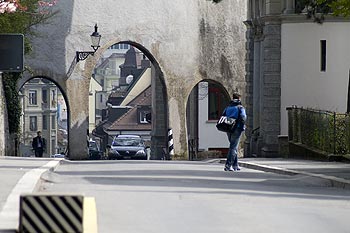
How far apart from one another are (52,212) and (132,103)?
95273 mm

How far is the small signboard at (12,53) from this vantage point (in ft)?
72.4

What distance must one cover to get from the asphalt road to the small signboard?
2332mm

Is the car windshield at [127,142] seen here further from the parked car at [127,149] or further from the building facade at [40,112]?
the building facade at [40,112]

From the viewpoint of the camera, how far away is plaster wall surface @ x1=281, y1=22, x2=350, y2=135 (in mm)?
36656

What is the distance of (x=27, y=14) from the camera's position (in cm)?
3256

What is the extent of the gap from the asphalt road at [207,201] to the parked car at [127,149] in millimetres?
31006

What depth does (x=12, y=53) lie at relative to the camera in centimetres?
2227

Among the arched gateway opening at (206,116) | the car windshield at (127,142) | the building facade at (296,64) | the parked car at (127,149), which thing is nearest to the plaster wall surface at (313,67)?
the building facade at (296,64)

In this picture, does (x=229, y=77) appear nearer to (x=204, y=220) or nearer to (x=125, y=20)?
(x=125, y=20)

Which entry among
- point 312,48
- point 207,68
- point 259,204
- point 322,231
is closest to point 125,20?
point 207,68

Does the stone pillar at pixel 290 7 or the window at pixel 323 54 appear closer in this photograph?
the stone pillar at pixel 290 7

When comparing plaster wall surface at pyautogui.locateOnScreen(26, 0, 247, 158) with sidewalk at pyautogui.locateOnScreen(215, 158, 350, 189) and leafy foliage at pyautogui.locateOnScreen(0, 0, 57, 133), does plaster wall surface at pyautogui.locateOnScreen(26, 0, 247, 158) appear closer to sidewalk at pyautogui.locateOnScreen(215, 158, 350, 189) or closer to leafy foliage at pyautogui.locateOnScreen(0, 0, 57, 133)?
leafy foliage at pyautogui.locateOnScreen(0, 0, 57, 133)

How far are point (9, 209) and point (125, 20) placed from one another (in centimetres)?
3407

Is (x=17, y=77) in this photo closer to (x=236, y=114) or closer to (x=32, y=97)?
(x=236, y=114)
